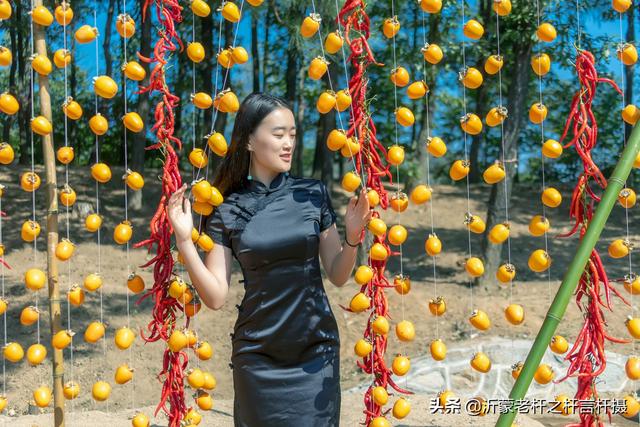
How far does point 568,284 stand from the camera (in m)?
2.14

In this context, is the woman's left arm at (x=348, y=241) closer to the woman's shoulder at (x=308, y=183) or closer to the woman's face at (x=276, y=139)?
the woman's shoulder at (x=308, y=183)

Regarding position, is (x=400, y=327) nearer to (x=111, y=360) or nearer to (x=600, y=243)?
(x=111, y=360)

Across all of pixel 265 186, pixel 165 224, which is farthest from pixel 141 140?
pixel 265 186

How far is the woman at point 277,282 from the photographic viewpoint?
256cm

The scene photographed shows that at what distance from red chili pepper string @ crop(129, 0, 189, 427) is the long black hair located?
0.25 m

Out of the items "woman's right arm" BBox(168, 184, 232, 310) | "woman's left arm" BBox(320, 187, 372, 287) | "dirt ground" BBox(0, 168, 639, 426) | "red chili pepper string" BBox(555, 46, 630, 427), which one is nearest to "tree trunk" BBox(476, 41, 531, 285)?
"dirt ground" BBox(0, 168, 639, 426)

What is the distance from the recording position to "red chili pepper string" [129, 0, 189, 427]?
2949 mm

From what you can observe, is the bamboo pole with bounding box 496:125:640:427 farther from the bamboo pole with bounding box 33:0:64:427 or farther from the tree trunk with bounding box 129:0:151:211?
the tree trunk with bounding box 129:0:151:211

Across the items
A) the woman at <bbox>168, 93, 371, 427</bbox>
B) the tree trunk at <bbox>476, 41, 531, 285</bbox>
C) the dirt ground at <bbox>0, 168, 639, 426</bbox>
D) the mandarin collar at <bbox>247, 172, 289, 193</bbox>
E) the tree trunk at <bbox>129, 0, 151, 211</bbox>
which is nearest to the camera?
the woman at <bbox>168, 93, 371, 427</bbox>

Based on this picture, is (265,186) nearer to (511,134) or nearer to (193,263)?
(193,263)

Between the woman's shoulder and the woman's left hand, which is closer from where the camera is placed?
the woman's left hand

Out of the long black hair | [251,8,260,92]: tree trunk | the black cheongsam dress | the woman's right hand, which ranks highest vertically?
[251,8,260,92]: tree trunk

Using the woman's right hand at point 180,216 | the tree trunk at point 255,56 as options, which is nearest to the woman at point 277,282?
the woman's right hand at point 180,216

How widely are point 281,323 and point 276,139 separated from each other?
623 millimetres
